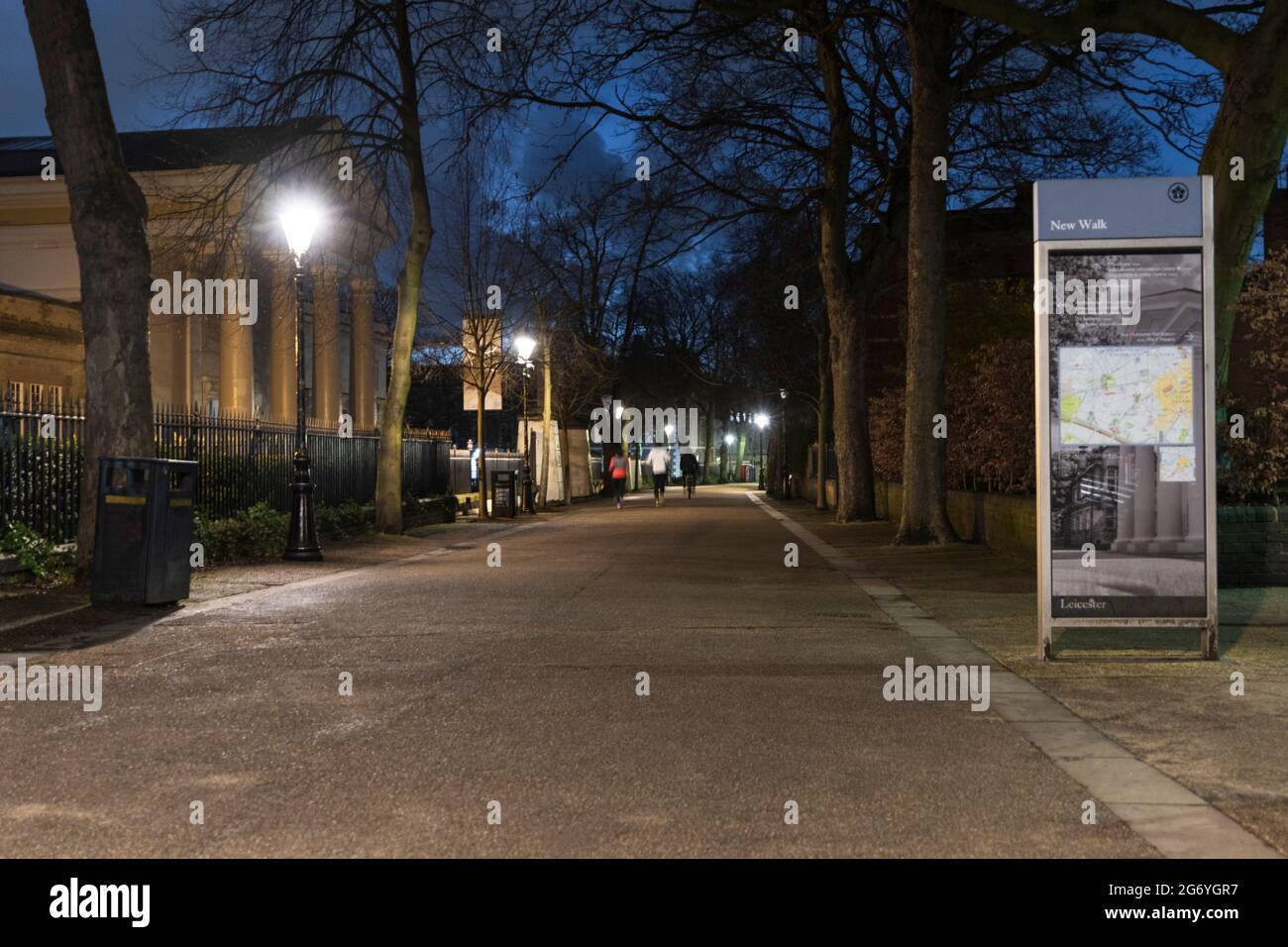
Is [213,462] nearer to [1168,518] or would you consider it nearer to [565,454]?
[1168,518]

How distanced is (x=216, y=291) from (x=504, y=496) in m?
10.5

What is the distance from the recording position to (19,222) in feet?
164

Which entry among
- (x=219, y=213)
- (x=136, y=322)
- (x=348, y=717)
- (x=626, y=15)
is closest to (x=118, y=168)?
(x=136, y=322)

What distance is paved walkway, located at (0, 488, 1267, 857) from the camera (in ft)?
16.2

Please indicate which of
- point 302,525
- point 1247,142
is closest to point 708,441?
point 302,525

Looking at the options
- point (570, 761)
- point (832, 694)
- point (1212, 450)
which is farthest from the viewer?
point (1212, 450)

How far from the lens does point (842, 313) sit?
2866cm

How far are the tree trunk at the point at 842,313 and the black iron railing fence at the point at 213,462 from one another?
9936 millimetres

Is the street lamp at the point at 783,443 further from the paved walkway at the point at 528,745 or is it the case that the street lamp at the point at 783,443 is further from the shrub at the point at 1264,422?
the paved walkway at the point at 528,745

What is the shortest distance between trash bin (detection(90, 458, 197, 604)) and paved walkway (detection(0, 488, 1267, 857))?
51 cm

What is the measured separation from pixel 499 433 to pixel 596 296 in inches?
1371

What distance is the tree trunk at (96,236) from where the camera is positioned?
45.2 ft

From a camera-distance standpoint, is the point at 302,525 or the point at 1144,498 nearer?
the point at 1144,498

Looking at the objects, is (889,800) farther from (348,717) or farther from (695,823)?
(348,717)
